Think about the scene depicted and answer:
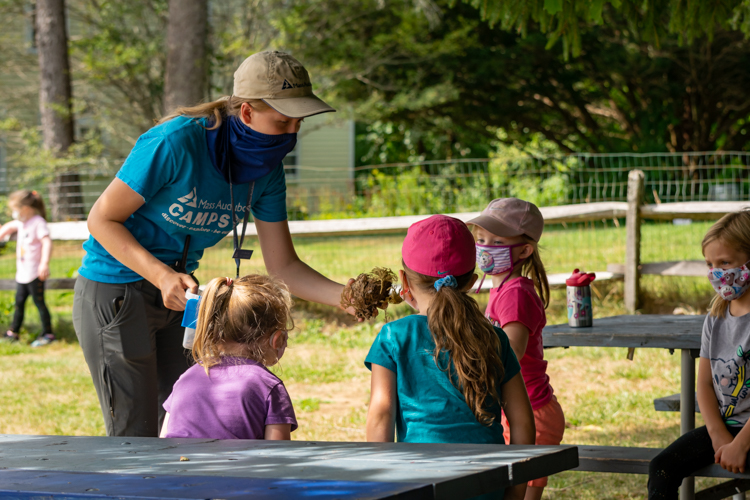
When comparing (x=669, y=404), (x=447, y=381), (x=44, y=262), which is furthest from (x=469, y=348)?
(x=44, y=262)

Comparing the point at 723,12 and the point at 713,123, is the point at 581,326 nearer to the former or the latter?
the point at 723,12

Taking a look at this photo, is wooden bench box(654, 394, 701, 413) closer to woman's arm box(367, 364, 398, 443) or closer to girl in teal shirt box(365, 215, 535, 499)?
girl in teal shirt box(365, 215, 535, 499)

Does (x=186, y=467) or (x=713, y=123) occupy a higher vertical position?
(x=713, y=123)

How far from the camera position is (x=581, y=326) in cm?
355

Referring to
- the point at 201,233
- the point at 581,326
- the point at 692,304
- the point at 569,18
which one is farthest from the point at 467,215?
the point at 201,233

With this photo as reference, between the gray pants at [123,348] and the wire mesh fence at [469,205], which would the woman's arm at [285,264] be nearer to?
the gray pants at [123,348]

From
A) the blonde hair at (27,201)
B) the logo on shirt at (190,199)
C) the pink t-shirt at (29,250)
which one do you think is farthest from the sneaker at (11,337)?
the logo on shirt at (190,199)

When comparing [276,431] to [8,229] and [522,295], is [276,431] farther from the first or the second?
[8,229]

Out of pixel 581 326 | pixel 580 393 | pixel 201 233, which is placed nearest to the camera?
pixel 201 233

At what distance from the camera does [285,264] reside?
3137mm

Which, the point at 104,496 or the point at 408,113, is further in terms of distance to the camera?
the point at 408,113

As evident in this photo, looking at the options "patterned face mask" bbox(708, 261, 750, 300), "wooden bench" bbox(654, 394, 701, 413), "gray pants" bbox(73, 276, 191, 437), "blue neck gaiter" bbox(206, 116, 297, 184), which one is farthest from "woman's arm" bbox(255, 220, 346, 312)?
"wooden bench" bbox(654, 394, 701, 413)

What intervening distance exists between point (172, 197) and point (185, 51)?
10.1 metres

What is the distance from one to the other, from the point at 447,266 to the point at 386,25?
14953mm
